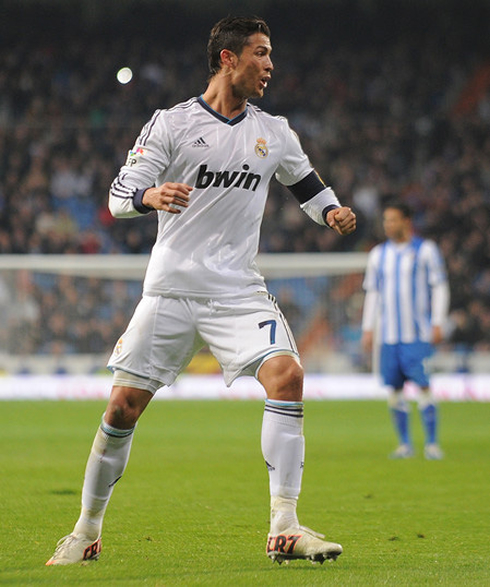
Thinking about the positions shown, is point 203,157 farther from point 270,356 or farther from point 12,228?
point 12,228

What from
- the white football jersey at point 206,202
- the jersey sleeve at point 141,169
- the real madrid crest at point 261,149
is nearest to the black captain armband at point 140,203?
the jersey sleeve at point 141,169

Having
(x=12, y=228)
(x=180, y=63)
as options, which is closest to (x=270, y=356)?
(x=12, y=228)

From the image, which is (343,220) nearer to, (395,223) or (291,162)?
(291,162)

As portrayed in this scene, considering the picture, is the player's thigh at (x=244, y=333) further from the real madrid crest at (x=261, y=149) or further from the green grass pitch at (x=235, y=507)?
the green grass pitch at (x=235, y=507)

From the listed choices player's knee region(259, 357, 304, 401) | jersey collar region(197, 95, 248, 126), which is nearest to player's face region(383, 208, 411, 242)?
jersey collar region(197, 95, 248, 126)

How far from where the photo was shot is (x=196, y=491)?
24.7 ft

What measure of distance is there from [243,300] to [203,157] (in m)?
0.65

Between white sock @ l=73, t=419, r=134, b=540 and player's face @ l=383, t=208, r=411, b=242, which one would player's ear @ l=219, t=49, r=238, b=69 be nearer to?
white sock @ l=73, t=419, r=134, b=540

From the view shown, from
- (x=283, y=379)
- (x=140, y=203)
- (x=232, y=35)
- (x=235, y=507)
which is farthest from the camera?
(x=235, y=507)

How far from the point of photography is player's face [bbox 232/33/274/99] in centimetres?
504

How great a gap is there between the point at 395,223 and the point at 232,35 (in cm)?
527

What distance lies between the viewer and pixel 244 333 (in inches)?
→ 193

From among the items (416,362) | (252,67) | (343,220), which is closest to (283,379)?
(343,220)

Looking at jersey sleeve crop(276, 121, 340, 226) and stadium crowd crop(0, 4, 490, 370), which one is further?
stadium crowd crop(0, 4, 490, 370)
